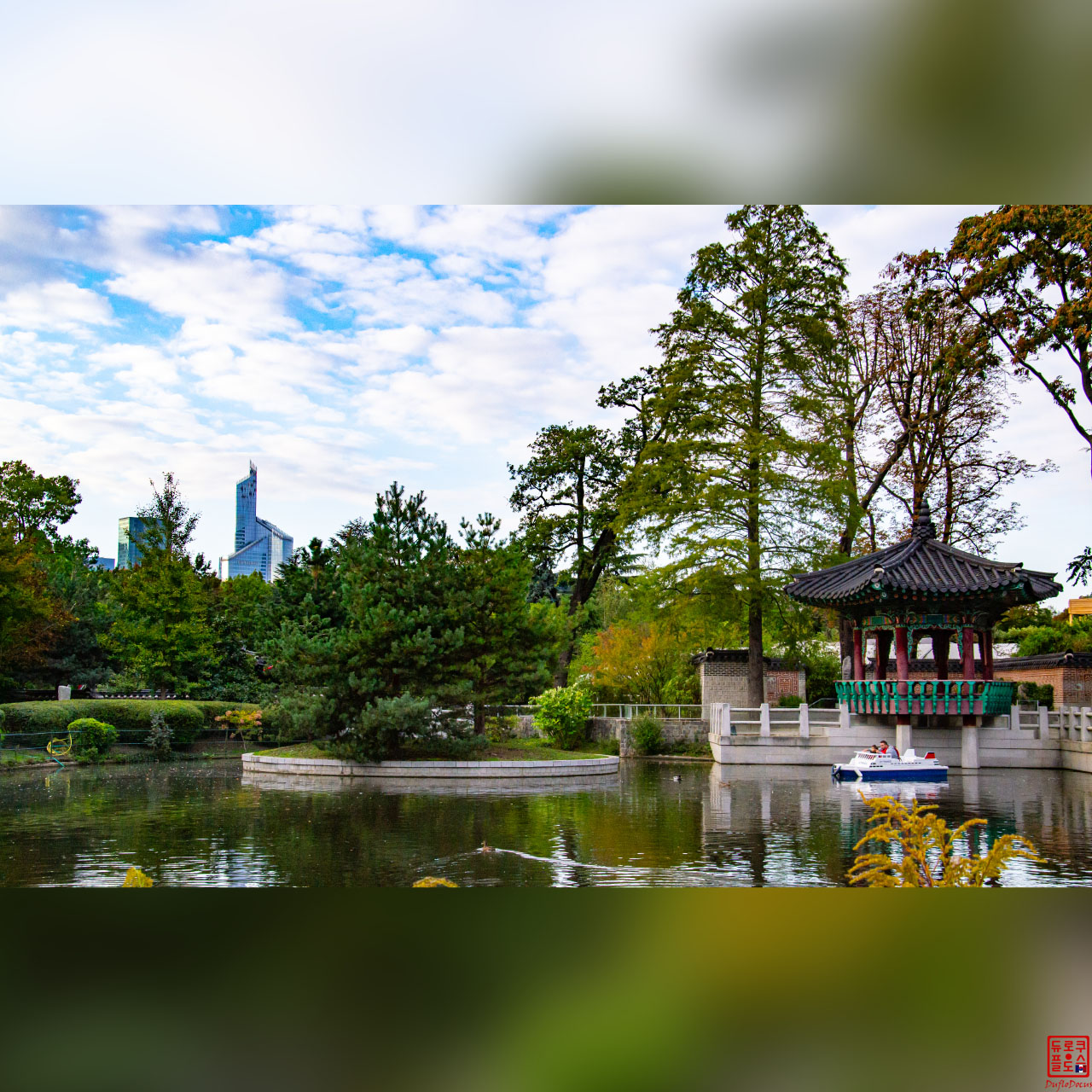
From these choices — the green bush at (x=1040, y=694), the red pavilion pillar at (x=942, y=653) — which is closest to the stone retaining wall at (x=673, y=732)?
the red pavilion pillar at (x=942, y=653)

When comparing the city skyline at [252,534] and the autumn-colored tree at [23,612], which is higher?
the city skyline at [252,534]

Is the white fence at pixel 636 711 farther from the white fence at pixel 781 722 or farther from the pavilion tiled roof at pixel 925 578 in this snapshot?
the pavilion tiled roof at pixel 925 578

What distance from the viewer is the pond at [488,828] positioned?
591 cm

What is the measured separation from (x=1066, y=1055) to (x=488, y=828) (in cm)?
549

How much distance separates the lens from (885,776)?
36.3 feet

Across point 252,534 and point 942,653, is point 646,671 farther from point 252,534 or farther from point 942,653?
point 252,534

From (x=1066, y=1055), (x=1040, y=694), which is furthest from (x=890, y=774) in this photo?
(x=1066, y=1055)

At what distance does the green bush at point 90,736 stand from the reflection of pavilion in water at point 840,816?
8.51 metres

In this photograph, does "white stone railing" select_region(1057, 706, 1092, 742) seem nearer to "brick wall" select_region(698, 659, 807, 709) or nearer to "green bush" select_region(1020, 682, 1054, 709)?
"green bush" select_region(1020, 682, 1054, 709)

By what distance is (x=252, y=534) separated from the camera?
39.0ft

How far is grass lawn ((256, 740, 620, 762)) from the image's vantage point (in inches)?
476

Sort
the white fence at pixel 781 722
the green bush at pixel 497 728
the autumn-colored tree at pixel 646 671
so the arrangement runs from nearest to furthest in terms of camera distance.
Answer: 1. the white fence at pixel 781 722
2. the green bush at pixel 497 728
3. the autumn-colored tree at pixel 646 671
